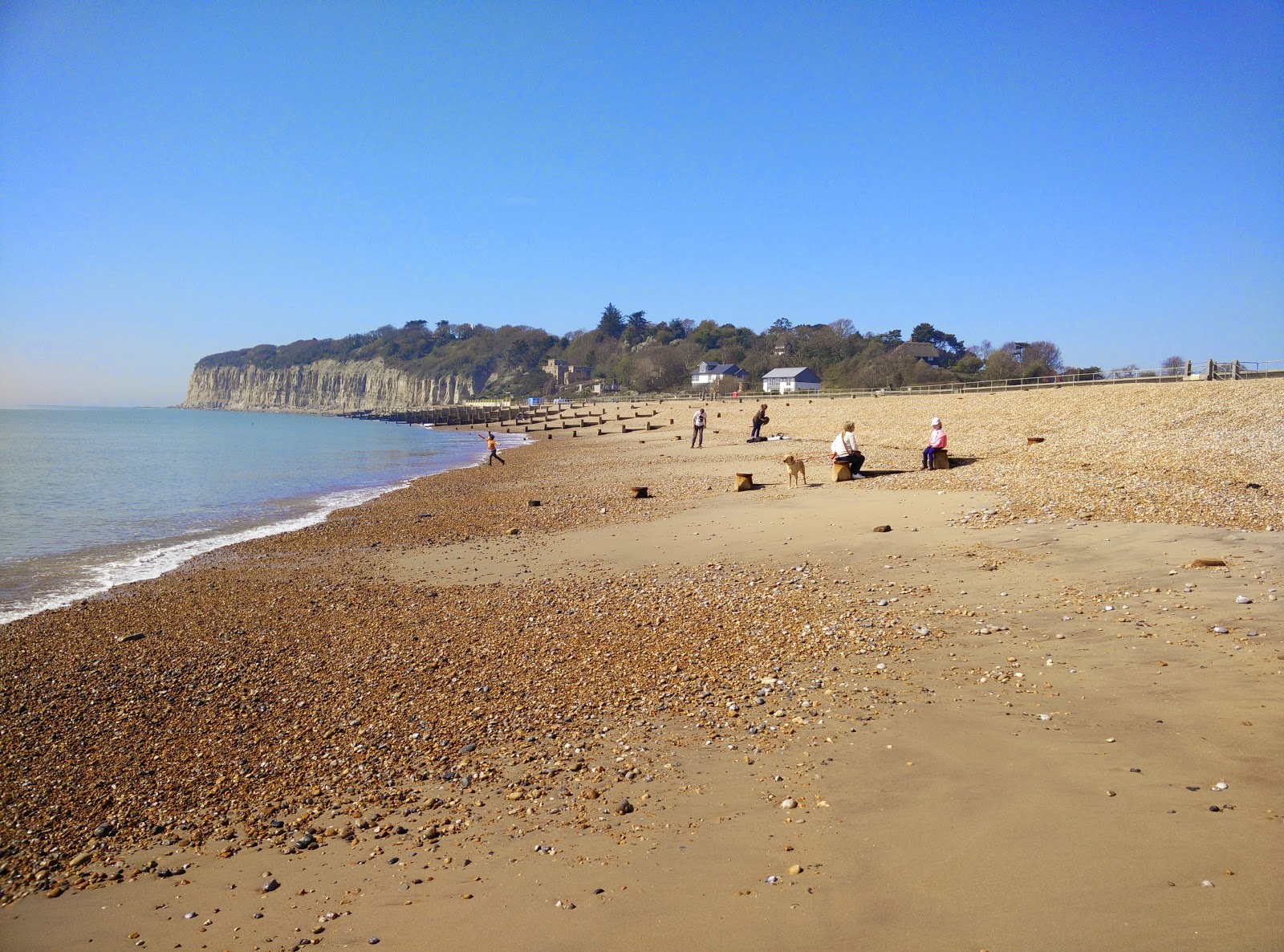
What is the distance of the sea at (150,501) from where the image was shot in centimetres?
1410

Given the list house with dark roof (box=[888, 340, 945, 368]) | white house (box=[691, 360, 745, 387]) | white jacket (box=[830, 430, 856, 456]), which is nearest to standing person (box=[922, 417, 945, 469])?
white jacket (box=[830, 430, 856, 456])

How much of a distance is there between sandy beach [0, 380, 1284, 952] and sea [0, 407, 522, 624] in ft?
10.4

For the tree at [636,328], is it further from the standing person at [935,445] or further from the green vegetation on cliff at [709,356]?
the standing person at [935,445]

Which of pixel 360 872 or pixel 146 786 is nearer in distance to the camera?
pixel 360 872

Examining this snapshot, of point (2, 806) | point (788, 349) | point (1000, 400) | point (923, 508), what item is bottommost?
point (2, 806)

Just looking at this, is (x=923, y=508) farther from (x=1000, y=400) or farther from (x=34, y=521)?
(x=1000, y=400)

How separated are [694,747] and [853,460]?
13.4 m

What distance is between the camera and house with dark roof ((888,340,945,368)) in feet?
303

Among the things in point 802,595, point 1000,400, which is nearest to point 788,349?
point 1000,400

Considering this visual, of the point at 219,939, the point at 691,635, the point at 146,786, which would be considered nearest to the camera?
the point at 219,939

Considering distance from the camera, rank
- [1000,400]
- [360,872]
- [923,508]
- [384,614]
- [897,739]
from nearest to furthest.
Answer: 1. [360,872]
2. [897,739]
3. [384,614]
4. [923,508]
5. [1000,400]

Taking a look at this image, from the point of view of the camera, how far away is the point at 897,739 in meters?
5.35

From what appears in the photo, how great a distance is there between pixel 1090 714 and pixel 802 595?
150 inches

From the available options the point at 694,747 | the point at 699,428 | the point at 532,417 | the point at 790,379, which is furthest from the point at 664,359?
the point at 694,747
